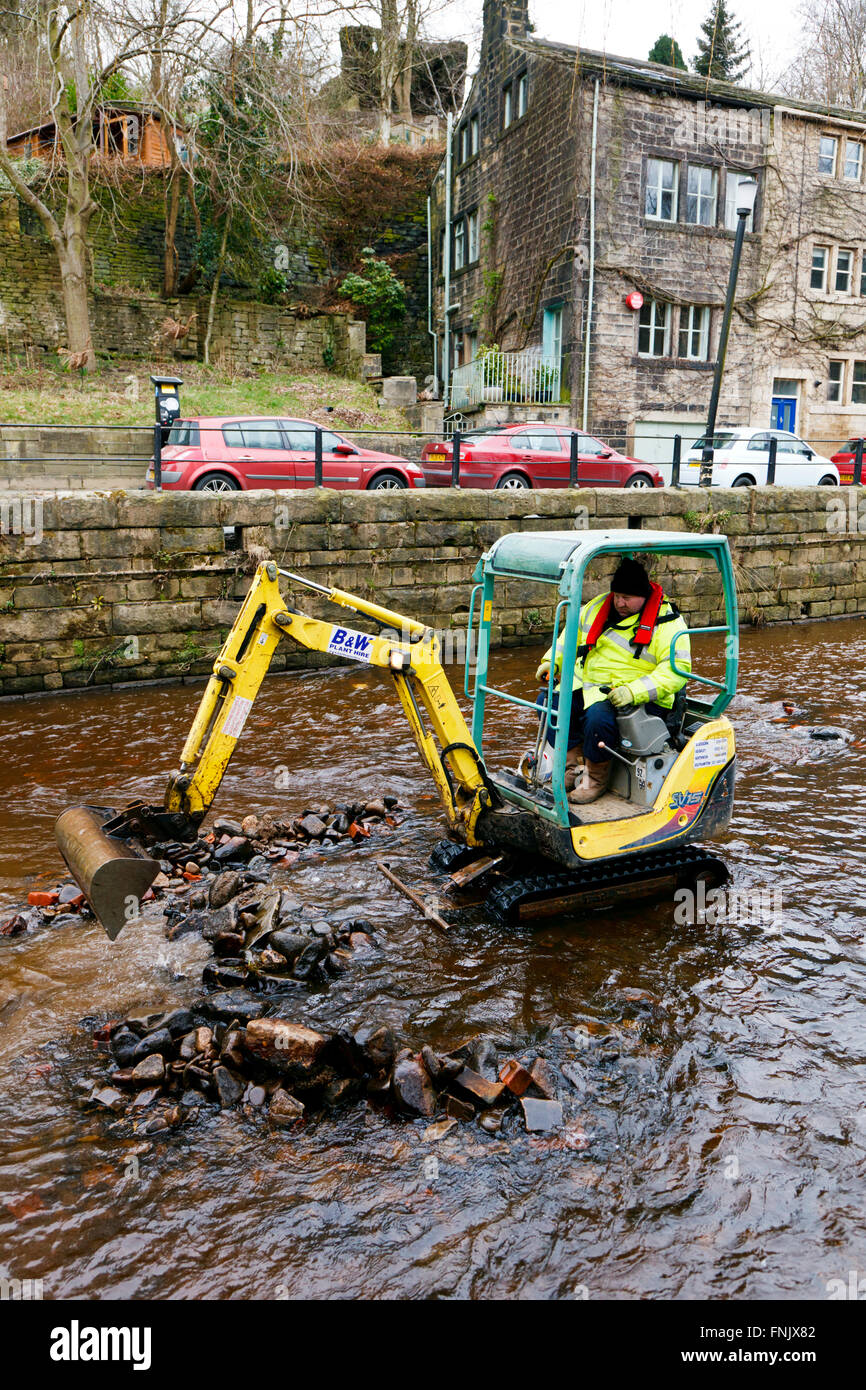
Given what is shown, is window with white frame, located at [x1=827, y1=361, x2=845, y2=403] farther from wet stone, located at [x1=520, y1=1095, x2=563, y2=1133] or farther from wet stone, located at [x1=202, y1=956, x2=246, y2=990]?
wet stone, located at [x1=520, y1=1095, x2=563, y2=1133]

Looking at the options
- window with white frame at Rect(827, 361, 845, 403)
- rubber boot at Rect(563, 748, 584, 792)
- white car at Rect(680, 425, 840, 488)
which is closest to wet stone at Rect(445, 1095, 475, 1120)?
rubber boot at Rect(563, 748, 584, 792)

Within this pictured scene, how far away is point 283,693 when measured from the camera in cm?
1122

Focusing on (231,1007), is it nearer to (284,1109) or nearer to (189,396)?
(284,1109)

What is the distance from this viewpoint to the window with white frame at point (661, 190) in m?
24.5

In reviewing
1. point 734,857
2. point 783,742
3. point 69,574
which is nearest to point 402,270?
point 69,574

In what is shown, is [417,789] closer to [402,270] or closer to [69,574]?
[69,574]

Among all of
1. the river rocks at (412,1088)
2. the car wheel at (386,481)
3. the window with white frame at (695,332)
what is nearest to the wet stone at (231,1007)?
the river rocks at (412,1088)

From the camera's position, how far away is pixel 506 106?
26.6 metres

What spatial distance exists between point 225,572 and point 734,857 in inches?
274

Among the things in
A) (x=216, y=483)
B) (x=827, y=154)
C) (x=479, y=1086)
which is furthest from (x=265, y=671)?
(x=827, y=154)

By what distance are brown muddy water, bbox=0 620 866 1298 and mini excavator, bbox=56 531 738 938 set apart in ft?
1.05

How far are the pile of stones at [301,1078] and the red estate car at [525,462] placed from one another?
12403 millimetres

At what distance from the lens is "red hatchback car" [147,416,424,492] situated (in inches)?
530

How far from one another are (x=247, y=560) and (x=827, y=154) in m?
23.7
